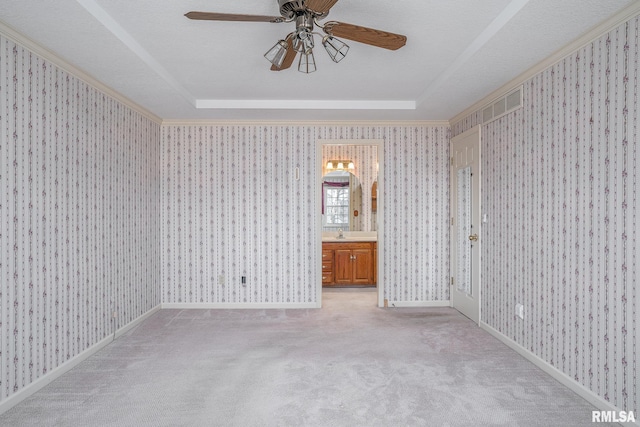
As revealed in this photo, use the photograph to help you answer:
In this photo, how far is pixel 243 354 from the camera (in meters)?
3.22

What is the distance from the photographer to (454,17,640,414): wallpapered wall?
2.13 meters

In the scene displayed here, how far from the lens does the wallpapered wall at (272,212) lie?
475cm

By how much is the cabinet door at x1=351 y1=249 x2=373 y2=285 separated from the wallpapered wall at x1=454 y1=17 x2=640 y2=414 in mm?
2521

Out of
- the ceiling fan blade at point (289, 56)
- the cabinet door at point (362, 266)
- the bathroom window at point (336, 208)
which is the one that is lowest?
the cabinet door at point (362, 266)

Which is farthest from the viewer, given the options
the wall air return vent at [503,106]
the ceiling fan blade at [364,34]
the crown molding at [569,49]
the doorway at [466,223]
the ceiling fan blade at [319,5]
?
the doorway at [466,223]

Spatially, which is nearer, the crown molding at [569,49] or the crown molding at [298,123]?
the crown molding at [569,49]

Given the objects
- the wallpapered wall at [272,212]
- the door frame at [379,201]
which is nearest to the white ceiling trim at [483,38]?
the door frame at [379,201]

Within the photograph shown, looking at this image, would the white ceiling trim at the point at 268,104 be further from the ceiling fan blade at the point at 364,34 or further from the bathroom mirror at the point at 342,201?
the bathroom mirror at the point at 342,201


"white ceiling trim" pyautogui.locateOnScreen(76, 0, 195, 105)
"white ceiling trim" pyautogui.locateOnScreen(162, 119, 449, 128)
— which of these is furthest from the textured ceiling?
"white ceiling trim" pyautogui.locateOnScreen(162, 119, 449, 128)

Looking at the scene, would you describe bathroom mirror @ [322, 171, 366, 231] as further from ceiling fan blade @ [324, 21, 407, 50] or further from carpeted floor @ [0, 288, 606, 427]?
ceiling fan blade @ [324, 21, 407, 50]

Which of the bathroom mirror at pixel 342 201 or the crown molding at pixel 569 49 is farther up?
the crown molding at pixel 569 49

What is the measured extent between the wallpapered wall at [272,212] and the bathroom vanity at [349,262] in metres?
1.11

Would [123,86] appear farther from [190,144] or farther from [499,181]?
[499,181]

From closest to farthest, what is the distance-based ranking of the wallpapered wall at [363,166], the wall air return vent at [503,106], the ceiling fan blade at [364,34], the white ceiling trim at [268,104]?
the ceiling fan blade at [364,34], the wall air return vent at [503,106], the white ceiling trim at [268,104], the wallpapered wall at [363,166]
